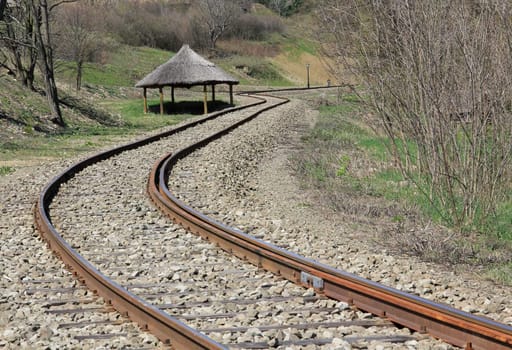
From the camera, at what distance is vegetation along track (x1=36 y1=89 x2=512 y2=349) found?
4816 mm

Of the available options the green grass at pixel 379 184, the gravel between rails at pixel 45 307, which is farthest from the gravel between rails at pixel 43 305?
the green grass at pixel 379 184

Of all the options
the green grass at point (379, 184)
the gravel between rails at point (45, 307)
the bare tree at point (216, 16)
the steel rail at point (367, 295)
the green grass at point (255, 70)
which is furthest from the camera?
the bare tree at point (216, 16)

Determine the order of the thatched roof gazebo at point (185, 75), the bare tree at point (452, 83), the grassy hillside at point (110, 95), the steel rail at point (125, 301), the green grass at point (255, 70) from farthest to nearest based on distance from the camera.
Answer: the green grass at point (255, 70), the thatched roof gazebo at point (185, 75), the grassy hillside at point (110, 95), the bare tree at point (452, 83), the steel rail at point (125, 301)

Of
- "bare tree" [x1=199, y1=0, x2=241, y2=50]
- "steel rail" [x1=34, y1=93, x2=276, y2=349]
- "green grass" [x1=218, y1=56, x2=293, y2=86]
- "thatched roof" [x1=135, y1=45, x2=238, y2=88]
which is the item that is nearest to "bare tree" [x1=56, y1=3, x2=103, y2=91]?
"thatched roof" [x1=135, y1=45, x2=238, y2=88]

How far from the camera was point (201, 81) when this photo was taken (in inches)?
1384

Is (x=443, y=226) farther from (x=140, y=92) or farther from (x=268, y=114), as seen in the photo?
(x=140, y=92)

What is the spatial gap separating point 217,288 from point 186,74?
30.6 metres

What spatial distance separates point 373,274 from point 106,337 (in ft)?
8.66

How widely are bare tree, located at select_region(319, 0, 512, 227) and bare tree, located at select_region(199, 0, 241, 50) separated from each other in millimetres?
79080

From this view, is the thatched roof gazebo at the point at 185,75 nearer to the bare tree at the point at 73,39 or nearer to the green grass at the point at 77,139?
the green grass at the point at 77,139

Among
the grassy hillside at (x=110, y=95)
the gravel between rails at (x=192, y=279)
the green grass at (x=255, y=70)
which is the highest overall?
the gravel between rails at (x=192, y=279)

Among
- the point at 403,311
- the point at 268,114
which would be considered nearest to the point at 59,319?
the point at 403,311

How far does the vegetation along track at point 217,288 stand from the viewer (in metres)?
4.82

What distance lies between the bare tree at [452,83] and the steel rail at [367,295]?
10.0 feet
